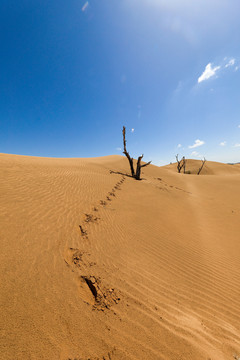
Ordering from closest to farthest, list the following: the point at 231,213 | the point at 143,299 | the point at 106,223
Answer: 1. the point at 143,299
2. the point at 106,223
3. the point at 231,213

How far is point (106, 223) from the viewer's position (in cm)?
462

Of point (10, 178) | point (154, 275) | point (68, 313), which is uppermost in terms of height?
point (10, 178)

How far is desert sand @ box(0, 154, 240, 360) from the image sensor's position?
1627mm

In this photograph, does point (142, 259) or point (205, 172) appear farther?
point (205, 172)

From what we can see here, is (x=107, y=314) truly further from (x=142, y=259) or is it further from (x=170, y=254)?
(x=170, y=254)

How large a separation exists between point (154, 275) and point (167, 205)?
5.06 m

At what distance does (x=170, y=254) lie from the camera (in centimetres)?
379

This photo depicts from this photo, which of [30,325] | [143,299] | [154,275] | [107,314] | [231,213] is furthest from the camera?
[231,213]

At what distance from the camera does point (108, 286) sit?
2.37 meters

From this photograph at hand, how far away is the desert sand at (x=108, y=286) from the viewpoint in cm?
163

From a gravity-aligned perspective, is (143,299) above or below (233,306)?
above

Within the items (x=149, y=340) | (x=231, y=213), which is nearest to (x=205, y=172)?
(x=231, y=213)

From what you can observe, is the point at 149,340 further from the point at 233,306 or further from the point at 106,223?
the point at 106,223

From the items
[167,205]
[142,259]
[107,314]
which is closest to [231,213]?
[167,205]
